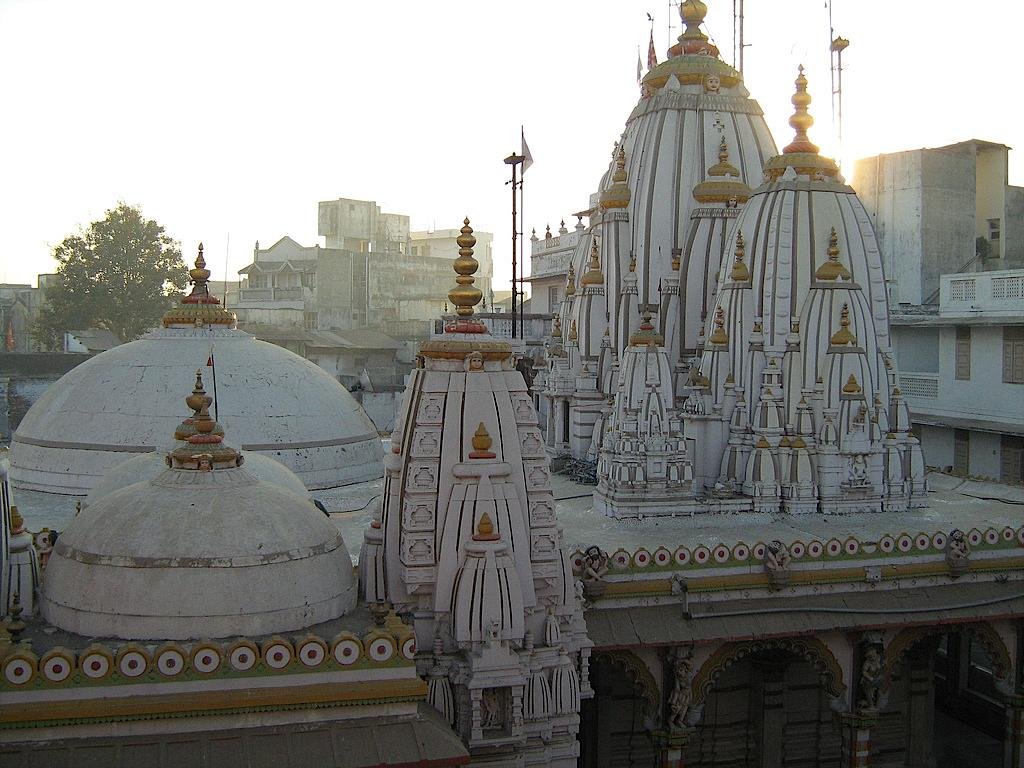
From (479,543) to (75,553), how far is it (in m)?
3.80

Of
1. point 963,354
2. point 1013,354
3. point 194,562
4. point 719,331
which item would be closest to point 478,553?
point 194,562

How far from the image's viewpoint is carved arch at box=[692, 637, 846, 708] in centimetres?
1489

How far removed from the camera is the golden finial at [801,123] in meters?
21.0

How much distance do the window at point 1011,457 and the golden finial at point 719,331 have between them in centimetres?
1190

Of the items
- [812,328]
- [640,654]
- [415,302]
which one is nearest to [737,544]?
[640,654]

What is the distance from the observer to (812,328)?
64.7 ft

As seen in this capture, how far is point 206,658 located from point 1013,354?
25.2 m

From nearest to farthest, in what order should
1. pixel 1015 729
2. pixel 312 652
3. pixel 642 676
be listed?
pixel 312 652 < pixel 642 676 < pixel 1015 729

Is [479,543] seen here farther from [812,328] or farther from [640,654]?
[812,328]

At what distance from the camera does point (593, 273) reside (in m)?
23.8

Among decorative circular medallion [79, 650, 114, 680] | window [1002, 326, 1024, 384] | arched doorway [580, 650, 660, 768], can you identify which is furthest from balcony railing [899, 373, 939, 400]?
decorative circular medallion [79, 650, 114, 680]

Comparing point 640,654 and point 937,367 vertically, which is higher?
point 937,367

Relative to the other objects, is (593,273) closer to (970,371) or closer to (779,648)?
(779,648)

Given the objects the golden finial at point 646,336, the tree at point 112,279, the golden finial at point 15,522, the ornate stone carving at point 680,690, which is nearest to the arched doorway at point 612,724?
the ornate stone carving at point 680,690
